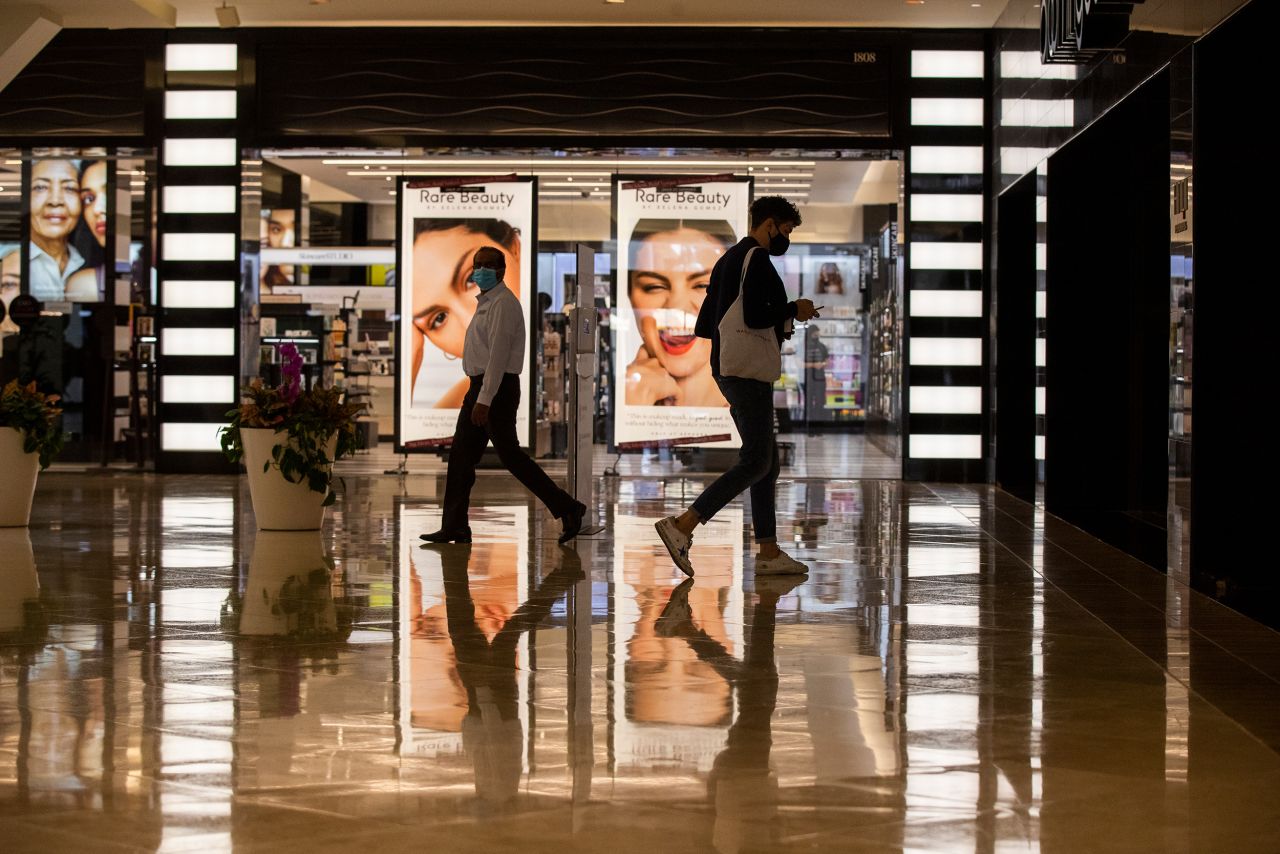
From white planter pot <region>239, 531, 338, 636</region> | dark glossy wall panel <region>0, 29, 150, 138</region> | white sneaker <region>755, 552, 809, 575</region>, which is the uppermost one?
dark glossy wall panel <region>0, 29, 150, 138</region>

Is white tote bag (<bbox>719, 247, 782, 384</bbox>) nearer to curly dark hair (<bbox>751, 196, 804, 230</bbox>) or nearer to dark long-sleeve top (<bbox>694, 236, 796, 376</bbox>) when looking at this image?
dark long-sleeve top (<bbox>694, 236, 796, 376</bbox>)

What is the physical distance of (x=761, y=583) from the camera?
6180 millimetres

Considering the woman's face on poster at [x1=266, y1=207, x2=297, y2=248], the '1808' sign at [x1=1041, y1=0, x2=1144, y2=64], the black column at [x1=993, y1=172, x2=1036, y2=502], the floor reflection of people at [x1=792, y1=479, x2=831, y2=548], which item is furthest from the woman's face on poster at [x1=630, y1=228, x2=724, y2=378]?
the '1808' sign at [x1=1041, y1=0, x2=1144, y2=64]

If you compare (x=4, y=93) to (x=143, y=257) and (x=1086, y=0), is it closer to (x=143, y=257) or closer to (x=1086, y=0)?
(x=143, y=257)

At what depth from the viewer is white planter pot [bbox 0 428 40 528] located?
836 cm

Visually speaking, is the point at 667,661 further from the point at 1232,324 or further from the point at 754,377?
the point at 1232,324

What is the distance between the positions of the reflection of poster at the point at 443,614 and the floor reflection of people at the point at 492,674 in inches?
0.9

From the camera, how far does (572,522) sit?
7578 mm

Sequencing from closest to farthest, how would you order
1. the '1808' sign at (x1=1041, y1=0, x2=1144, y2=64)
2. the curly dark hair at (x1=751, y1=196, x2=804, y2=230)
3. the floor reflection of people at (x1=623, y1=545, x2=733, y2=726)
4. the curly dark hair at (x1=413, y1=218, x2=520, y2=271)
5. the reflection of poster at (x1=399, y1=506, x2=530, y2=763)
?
the reflection of poster at (x1=399, y1=506, x2=530, y2=763) < the floor reflection of people at (x1=623, y1=545, x2=733, y2=726) < the curly dark hair at (x1=751, y1=196, x2=804, y2=230) < the '1808' sign at (x1=1041, y1=0, x2=1144, y2=64) < the curly dark hair at (x1=413, y1=218, x2=520, y2=271)

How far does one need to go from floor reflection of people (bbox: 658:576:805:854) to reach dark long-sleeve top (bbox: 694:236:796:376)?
1.24 meters

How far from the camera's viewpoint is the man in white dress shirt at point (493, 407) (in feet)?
24.2

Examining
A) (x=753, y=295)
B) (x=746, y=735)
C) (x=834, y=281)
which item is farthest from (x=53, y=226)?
(x=746, y=735)

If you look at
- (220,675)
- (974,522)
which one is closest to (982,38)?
(974,522)

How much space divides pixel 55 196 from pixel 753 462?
384 inches
